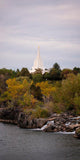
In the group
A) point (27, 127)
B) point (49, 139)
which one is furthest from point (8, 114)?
point (49, 139)

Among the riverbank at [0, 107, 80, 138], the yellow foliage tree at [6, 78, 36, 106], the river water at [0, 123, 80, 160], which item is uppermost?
the yellow foliage tree at [6, 78, 36, 106]

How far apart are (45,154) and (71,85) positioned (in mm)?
31434

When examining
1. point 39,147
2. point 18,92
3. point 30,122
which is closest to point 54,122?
point 30,122

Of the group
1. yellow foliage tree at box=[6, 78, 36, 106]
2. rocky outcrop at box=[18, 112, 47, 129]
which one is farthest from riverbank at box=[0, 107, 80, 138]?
yellow foliage tree at box=[6, 78, 36, 106]

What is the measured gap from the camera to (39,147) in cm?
3878

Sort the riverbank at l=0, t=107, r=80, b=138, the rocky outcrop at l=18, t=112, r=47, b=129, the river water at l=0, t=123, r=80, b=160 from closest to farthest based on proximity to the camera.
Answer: the river water at l=0, t=123, r=80, b=160 < the riverbank at l=0, t=107, r=80, b=138 < the rocky outcrop at l=18, t=112, r=47, b=129

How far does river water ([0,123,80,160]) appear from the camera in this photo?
110ft

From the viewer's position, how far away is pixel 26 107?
7556 cm

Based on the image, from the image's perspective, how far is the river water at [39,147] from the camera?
1320 inches

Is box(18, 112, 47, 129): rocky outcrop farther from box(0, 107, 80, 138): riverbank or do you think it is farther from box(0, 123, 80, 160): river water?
box(0, 123, 80, 160): river water

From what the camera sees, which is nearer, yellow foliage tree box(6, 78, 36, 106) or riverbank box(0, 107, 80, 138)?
riverbank box(0, 107, 80, 138)

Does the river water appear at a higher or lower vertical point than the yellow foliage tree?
lower

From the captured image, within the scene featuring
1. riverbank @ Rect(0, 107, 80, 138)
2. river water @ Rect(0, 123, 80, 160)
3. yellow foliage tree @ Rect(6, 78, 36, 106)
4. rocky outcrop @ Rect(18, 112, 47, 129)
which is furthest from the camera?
yellow foliage tree @ Rect(6, 78, 36, 106)

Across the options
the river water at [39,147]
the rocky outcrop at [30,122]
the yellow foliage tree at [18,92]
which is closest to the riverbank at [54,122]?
the rocky outcrop at [30,122]
